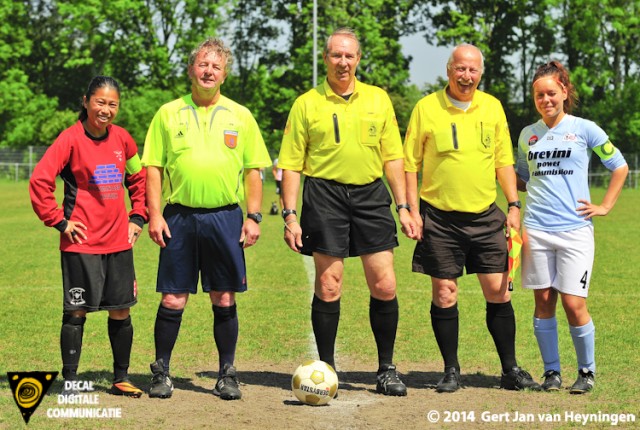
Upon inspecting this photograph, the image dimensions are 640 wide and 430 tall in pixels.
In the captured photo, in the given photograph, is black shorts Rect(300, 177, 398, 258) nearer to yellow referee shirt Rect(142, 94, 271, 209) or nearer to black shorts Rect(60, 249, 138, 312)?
yellow referee shirt Rect(142, 94, 271, 209)

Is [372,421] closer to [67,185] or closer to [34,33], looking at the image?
[67,185]

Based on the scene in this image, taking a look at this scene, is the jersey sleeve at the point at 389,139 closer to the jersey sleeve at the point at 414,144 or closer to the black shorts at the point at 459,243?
the jersey sleeve at the point at 414,144

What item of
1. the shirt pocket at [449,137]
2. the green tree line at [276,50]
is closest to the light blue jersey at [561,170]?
the shirt pocket at [449,137]

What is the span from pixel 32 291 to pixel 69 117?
4230 centimetres

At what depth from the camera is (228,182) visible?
21.7 feet

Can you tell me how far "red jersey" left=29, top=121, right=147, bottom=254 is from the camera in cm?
651

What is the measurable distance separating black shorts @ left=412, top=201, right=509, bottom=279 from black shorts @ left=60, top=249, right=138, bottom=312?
1901 mm

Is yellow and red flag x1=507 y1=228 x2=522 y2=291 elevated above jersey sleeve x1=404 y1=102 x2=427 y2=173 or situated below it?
below

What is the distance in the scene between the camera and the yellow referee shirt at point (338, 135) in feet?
22.0

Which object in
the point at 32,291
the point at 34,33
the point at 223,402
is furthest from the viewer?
the point at 34,33

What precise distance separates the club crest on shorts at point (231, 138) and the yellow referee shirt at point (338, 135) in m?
0.32

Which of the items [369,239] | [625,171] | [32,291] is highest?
[625,171]

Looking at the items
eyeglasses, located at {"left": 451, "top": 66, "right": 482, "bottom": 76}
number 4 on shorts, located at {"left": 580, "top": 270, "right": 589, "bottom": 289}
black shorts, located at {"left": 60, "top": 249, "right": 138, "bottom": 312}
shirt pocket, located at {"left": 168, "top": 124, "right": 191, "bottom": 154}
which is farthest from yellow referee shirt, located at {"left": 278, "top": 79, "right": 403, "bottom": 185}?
number 4 on shorts, located at {"left": 580, "top": 270, "right": 589, "bottom": 289}

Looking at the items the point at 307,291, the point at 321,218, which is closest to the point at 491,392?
the point at 321,218
